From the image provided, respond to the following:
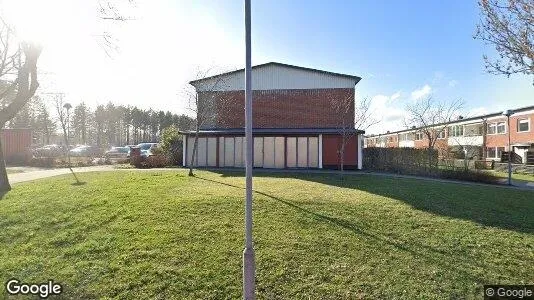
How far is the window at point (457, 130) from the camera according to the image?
46328 millimetres

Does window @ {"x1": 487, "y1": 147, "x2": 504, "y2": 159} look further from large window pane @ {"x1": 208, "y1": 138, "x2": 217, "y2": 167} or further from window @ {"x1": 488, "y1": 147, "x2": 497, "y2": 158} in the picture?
large window pane @ {"x1": 208, "y1": 138, "x2": 217, "y2": 167}

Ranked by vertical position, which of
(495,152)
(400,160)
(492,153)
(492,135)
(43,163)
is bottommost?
(43,163)

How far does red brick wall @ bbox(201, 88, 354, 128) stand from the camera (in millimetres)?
26156

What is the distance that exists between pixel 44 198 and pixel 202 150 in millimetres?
14539

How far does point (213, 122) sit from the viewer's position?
86.8 feet

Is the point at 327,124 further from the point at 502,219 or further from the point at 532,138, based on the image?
the point at 532,138

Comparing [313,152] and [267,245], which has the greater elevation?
[313,152]

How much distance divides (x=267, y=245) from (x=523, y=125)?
130 ft

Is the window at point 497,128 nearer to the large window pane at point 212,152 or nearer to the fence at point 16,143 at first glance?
the large window pane at point 212,152

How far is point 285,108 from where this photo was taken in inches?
1050

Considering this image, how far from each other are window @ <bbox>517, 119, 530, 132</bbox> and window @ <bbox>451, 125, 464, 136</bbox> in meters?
11.2

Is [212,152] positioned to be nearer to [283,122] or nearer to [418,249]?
[283,122]

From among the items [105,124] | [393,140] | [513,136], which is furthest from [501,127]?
[105,124]

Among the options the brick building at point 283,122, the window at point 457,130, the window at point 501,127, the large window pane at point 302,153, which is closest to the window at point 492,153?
the window at point 501,127
